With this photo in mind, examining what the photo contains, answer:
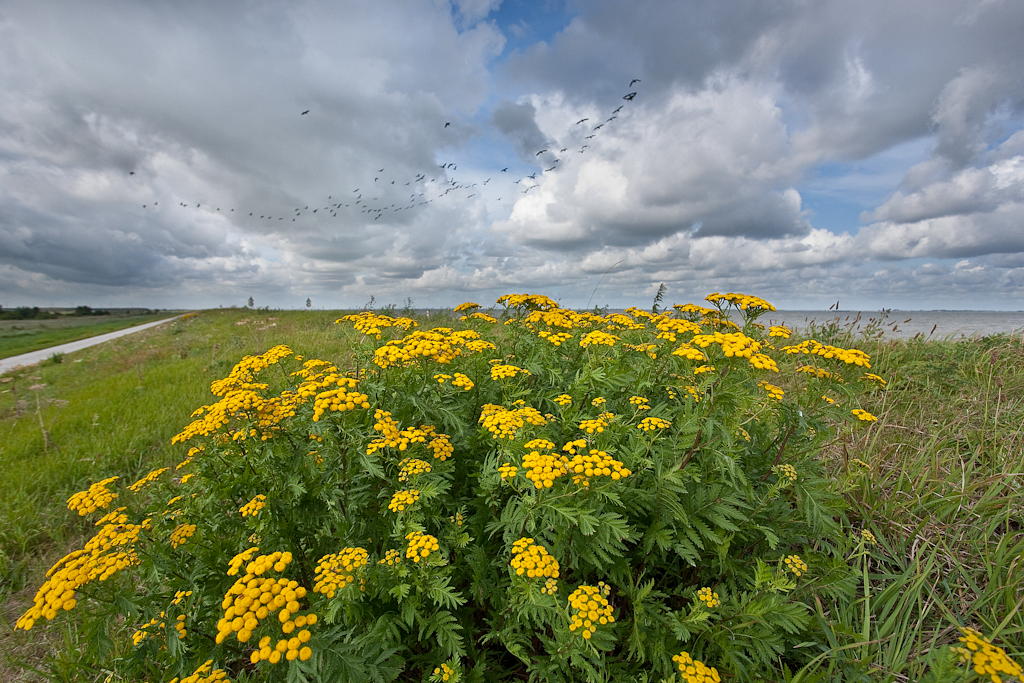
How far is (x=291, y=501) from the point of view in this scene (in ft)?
10.3

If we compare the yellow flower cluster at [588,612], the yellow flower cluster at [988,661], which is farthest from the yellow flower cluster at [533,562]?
the yellow flower cluster at [988,661]

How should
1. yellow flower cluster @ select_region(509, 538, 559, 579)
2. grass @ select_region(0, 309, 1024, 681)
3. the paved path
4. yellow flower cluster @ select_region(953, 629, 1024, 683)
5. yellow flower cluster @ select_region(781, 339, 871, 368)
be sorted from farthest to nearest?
the paved path < grass @ select_region(0, 309, 1024, 681) < yellow flower cluster @ select_region(781, 339, 871, 368) < yellow flower cluster @ select_region(509, 538, 559, 579) < yellow flower cluster @ select_region(953, 629, 1024, 683)

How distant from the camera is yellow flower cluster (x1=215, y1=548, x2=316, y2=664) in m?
1.84

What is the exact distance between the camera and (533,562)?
2504 mm

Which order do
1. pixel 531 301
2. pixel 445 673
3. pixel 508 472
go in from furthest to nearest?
pixel 531 301 < pixel 508 472 < pixel 445 673

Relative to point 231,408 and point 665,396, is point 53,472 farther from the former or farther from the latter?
point 665,396

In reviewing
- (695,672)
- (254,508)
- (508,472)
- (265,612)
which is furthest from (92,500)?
(695,672)

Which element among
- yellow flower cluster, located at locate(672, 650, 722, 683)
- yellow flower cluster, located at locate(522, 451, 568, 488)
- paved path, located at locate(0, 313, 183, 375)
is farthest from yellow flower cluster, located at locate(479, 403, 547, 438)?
paved path, located at locate(0, 313, 183, 375)

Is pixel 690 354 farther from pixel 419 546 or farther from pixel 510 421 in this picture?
pixel 419 546

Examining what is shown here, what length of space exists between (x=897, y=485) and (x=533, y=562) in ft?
16.7

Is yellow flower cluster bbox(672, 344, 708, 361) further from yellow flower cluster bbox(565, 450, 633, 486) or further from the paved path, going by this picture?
the paved path

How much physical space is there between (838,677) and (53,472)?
10.8 meters

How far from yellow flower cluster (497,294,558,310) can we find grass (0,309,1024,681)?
2329 mm

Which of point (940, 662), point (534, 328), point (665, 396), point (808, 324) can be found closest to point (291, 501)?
point (534, 328)
